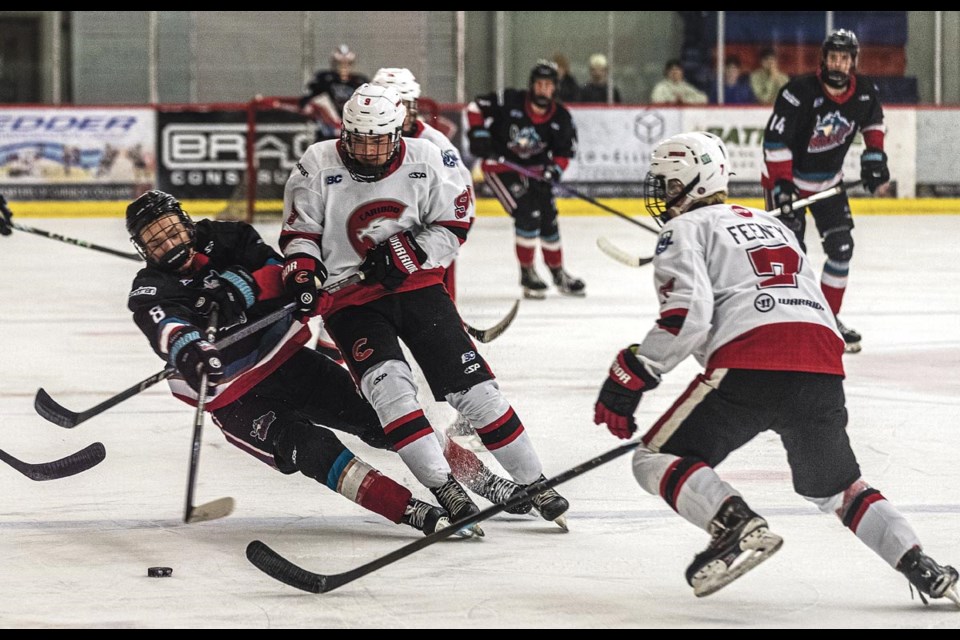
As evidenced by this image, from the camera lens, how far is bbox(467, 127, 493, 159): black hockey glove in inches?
310

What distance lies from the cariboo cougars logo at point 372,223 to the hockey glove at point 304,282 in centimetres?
15

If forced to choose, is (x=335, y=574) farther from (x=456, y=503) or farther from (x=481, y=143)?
(x=481, y=143)

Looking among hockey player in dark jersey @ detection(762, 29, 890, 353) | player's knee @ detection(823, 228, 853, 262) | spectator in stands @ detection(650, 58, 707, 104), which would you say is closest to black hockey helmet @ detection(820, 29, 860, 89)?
hockey player in dark jersey @ detection(762, 29, 890, 353)

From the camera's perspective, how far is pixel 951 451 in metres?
4.24

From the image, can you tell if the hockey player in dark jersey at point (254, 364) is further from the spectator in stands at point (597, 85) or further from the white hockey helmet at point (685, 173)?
the spectator in stands at point (597, 85)

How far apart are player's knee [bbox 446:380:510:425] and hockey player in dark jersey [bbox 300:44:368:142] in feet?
22.2

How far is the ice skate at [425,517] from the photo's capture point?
333 cm

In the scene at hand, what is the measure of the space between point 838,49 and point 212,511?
372 cm

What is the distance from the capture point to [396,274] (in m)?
3.60

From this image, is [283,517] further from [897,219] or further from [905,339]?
[897,219]

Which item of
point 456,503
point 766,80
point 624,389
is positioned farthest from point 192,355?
point 766,80

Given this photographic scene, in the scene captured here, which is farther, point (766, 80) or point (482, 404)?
point (766, 80)

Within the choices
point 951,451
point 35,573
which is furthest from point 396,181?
point 951,451

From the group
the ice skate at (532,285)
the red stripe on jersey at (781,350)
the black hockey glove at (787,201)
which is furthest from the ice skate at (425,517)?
the ice skate at (532,285)
